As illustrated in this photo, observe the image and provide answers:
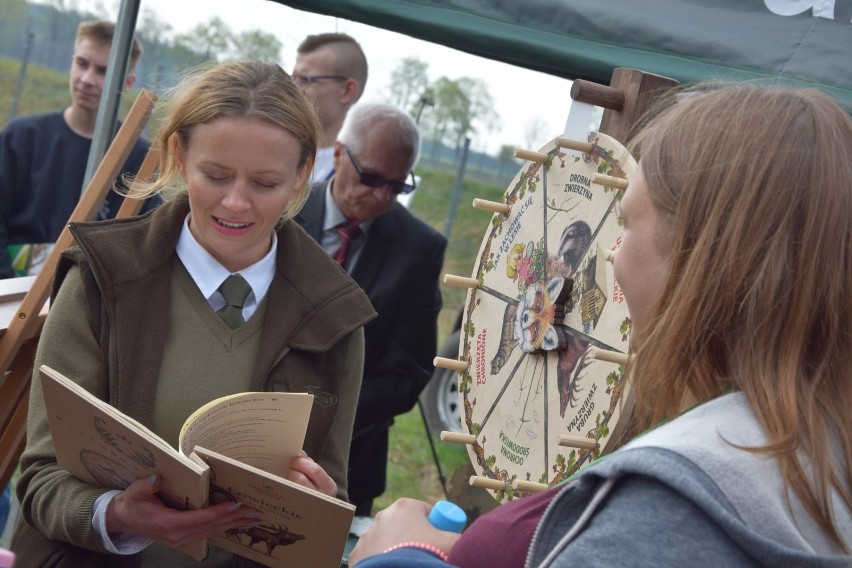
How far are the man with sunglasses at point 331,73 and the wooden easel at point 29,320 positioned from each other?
1.38m

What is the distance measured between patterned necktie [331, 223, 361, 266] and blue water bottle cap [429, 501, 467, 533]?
1.86m

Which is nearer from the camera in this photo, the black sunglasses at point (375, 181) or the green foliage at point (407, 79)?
the black sunglasses at point (375, 181)

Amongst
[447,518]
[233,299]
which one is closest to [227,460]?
[447,518]

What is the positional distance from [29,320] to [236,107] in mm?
838

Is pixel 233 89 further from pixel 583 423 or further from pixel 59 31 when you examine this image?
Answer: pixel 59 31

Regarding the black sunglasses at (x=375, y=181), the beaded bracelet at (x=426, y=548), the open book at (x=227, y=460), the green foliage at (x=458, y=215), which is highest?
the black sunglasses at (x=375, y=181)

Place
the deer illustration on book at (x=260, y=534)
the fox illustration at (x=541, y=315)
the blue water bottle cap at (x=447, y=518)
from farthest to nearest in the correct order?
the fox illustration at (x=541, y=315), the deer illustration on book at (x=260, y=534), the blue water bottle cap at (x=447, y=518)

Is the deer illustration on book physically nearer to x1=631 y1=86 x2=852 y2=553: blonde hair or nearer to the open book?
the open book

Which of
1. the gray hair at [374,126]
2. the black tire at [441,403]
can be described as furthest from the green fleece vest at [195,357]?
the black tire at [441,403]

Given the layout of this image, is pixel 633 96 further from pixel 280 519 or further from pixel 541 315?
pixel 280 519

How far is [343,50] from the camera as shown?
4016 mm

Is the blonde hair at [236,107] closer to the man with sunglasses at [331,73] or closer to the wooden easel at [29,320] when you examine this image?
the wooden easel at [29,320]

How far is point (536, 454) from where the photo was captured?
200cm

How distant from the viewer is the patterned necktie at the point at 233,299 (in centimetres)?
204
